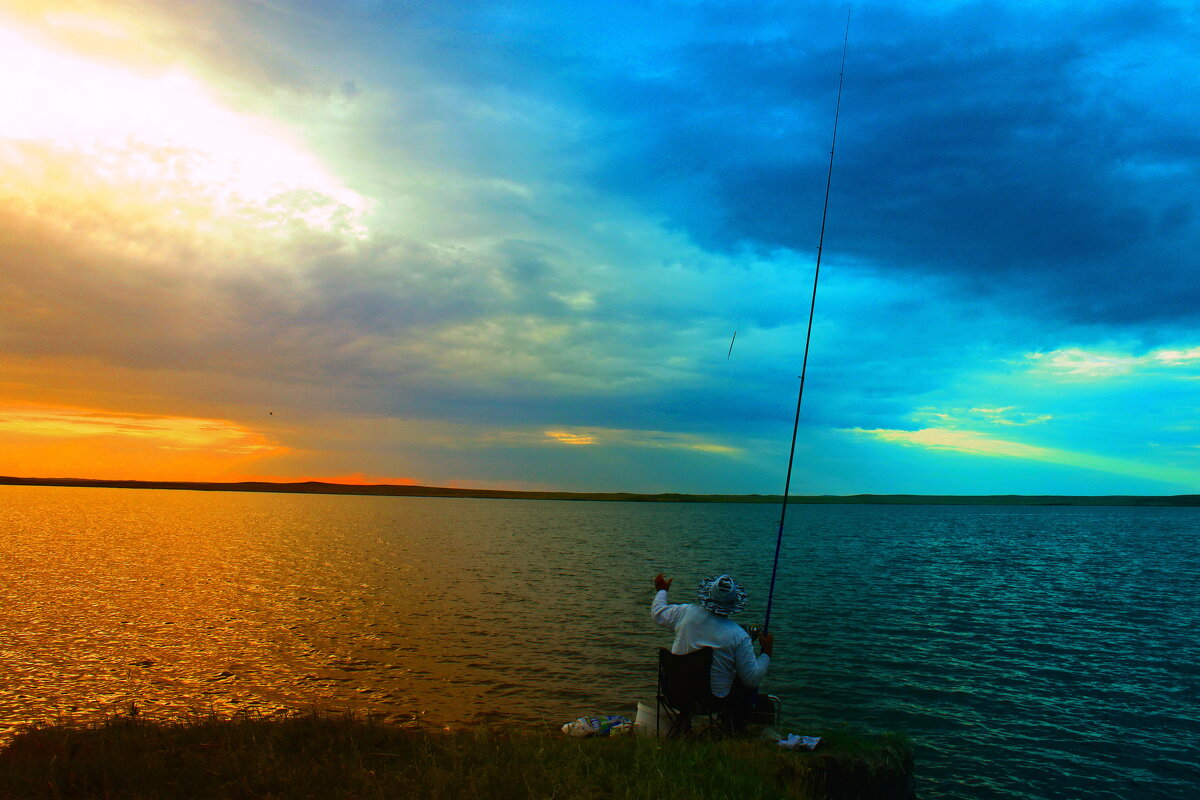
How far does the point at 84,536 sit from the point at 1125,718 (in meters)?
66.7

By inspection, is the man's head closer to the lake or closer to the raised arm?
the raised arm

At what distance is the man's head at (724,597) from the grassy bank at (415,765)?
152 centimetres

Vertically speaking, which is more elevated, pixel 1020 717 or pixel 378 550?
pixel 1020 717

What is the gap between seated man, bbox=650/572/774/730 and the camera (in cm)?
858

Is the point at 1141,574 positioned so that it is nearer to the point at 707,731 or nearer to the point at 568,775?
the point at 707,731

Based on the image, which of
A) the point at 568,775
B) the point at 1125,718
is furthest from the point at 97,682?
the point at 1125,718

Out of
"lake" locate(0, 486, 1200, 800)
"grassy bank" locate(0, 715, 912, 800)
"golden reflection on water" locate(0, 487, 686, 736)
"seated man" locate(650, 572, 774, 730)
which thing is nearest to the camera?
"grassy bank" locate(0, 715, 912, 800)

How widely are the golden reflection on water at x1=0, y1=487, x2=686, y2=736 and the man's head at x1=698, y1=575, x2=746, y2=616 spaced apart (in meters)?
6.13

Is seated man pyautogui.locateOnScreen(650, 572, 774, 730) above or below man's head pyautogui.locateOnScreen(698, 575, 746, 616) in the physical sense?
below

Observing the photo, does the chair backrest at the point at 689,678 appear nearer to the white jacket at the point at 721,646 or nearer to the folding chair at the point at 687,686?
the folding chair at the point at 687,686

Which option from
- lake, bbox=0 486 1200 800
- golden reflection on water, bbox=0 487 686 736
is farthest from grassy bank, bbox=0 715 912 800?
golden reflection on water, bbox=0 487 686 736

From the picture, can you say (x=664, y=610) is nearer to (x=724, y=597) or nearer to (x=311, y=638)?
(x=724, y=597)

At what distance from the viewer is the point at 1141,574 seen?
40.2 metres

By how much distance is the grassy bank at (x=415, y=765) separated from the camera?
6.92m
